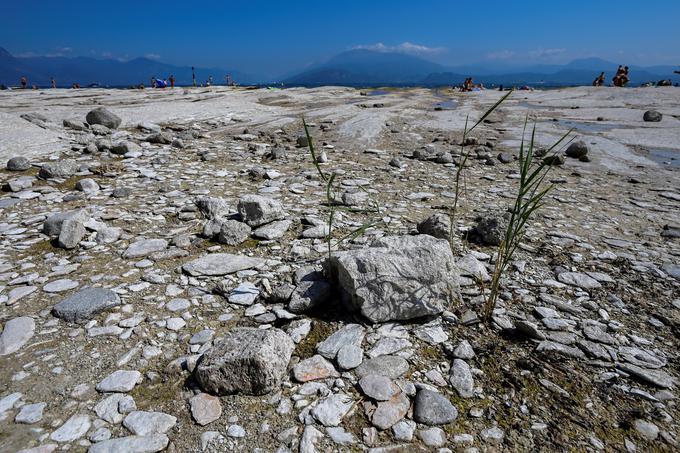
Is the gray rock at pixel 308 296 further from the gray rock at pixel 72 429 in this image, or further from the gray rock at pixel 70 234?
the gray rock at pixel 70 234

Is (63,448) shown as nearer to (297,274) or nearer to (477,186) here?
(297,274)

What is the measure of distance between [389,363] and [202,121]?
13.4 meters

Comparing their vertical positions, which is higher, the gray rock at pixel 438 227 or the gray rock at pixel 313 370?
the gray rock at pixel 438 227

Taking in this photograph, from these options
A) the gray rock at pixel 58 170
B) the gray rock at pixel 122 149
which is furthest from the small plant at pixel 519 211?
the gray rock at pixel 122 149

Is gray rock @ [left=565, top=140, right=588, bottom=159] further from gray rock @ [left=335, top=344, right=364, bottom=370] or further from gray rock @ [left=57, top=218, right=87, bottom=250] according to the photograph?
gray rock @ [left=57, top=218, right=87, bottom=250]

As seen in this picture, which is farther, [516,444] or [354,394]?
[354,394]

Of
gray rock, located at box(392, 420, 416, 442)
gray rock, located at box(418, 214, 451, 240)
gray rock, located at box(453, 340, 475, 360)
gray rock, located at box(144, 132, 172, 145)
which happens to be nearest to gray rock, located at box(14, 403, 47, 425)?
gray rock, located at box(392, 420, 416, 442)

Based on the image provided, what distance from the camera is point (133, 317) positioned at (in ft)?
9.77

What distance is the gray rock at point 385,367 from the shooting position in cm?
247

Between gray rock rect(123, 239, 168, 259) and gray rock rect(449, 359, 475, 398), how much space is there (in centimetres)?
325

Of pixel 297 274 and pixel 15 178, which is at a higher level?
pixel 15 178

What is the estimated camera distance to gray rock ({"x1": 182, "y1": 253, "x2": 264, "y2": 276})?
364 cm

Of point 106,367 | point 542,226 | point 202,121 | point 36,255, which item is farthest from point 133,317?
point 202,121

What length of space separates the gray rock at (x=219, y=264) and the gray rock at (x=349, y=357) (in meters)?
1.53
